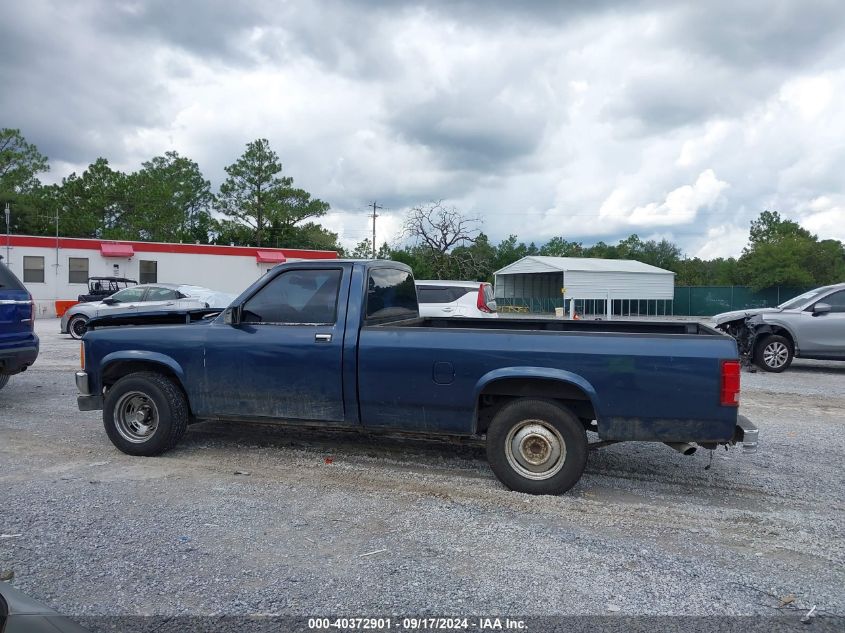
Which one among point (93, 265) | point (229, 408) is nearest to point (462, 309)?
point (229, 408)

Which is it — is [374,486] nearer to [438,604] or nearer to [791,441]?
[438,604]

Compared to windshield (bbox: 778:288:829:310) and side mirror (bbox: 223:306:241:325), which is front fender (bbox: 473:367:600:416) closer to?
side mirror (bbox: 223:306:241:325)

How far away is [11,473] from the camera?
5.27 m

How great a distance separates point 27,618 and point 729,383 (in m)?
4.18

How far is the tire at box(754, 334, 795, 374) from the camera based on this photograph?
1166cm

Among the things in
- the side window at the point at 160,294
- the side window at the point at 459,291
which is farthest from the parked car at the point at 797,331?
the side window at the point at 160,294

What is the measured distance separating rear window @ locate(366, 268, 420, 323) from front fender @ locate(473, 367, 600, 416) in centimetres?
126

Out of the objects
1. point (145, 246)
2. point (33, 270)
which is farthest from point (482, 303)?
point (33, 270)

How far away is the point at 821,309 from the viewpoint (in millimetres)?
11367

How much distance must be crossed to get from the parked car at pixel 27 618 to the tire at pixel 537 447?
331cm

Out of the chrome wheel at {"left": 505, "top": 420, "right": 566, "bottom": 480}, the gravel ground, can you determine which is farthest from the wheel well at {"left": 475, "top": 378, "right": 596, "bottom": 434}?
the gravel ground

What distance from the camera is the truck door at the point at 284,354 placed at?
5.14m

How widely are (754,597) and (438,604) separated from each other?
1.69 metres

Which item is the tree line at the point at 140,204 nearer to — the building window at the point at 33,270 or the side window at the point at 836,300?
the building window at the point at 33,270
